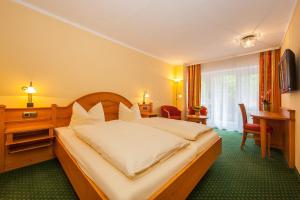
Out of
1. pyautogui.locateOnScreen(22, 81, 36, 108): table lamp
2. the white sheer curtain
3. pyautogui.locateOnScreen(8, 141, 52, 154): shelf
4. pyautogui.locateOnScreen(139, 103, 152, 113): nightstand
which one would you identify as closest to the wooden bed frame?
pyautogui.locateOnScreen(8, 141, 52, 154): shelf

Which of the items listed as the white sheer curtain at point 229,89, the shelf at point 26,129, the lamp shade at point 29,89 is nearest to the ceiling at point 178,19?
the white sheer curtain at point 229,89

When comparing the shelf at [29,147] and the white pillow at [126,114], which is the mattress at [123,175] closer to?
the shelf at [29,147]

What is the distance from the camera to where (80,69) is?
2994mm

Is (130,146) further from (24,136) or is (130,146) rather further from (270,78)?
(270,78)

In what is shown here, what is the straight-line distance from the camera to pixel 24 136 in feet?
7.45

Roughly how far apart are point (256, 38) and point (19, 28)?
500 centimetres

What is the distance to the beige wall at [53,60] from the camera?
219 centimetres

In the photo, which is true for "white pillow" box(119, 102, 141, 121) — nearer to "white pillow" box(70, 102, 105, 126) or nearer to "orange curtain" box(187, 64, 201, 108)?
"white pillow" box(70, 102, 105, 126)

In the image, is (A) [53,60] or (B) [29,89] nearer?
(B) [29,89]

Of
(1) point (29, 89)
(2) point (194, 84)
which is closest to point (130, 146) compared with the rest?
(1) point (29, 89)

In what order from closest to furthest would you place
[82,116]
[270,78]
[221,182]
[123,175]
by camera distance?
[123,175] < [221,182] < [82,116] < [270,78]

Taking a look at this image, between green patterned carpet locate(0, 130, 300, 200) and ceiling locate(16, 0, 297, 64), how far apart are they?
109 inches

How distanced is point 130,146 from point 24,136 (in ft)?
6.91

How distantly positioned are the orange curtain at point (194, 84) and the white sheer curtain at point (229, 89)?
0.62ft
